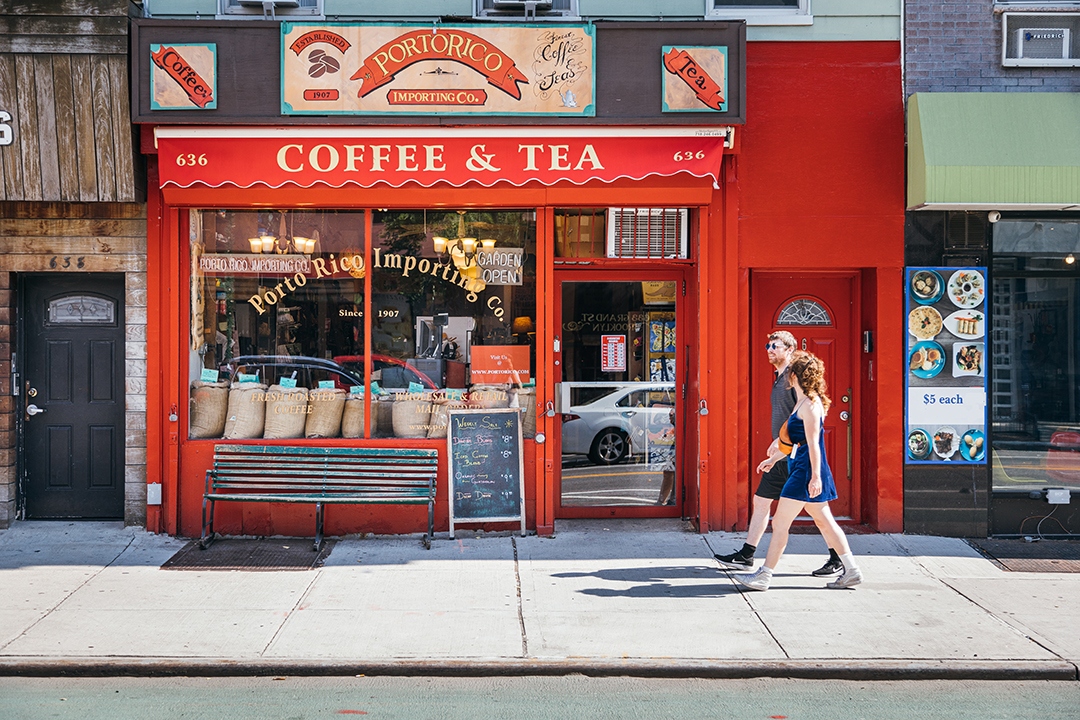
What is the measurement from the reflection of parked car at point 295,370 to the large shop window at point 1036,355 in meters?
5.80

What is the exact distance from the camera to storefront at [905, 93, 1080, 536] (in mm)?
7770

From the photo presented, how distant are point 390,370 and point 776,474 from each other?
3491 millimetres

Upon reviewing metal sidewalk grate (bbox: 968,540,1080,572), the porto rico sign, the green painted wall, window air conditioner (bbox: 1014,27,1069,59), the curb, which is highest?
the green painted wall

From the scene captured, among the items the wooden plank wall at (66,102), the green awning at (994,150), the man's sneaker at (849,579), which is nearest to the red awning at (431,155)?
the wooden plank wall at (66,102)

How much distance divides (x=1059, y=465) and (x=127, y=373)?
8347 mm

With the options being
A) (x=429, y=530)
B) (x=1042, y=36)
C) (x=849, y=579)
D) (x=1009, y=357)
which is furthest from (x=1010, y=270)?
(x=429, y=530)

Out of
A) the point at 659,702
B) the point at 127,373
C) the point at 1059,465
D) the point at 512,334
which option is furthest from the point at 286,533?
the point at 1059,465

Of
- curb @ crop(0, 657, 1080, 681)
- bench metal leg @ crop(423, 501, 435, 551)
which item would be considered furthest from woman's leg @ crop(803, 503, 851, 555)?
bench metal leg @ crop(423, 501, 435, 551)

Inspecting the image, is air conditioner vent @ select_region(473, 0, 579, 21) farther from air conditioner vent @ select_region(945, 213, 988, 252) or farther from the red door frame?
air conditioner vent @ select_region(945, 213, 988, 252)

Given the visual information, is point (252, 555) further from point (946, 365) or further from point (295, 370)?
point (946, 365)

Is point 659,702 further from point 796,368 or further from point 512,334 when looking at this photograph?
point 512,334

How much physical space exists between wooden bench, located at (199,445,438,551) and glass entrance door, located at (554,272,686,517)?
1416mm

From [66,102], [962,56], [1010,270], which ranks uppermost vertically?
[962,56]

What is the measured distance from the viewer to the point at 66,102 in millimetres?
7297
